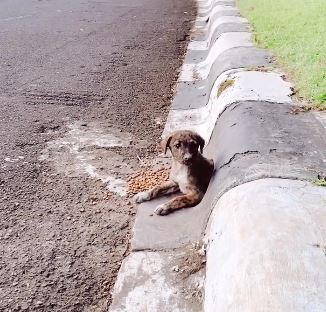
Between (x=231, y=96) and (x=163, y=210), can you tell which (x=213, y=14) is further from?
(x=163, y=210)

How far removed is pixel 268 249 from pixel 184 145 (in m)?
1.74

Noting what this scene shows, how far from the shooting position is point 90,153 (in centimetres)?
557

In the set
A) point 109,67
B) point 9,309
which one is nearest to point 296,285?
point 9,309

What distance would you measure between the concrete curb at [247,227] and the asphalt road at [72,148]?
0.91ft

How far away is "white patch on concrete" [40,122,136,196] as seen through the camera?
5125mm

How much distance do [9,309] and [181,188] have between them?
1781mm

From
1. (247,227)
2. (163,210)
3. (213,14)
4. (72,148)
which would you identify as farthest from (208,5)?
(247,227)

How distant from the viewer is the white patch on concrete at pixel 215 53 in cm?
830

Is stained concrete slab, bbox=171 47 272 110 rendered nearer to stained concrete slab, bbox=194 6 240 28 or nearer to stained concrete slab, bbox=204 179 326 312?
stained concrete slab, bbox=204 179 326 312

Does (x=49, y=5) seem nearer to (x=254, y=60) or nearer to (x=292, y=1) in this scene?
(x=292, y=1)

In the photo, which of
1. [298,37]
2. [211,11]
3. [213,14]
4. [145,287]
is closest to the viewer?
[145,287]

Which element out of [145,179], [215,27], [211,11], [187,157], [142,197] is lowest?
[211,11]

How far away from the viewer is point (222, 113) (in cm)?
546

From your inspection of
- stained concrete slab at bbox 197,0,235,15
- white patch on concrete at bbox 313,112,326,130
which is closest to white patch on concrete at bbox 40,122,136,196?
white patch on concrete at bbox 313,112,326,130
